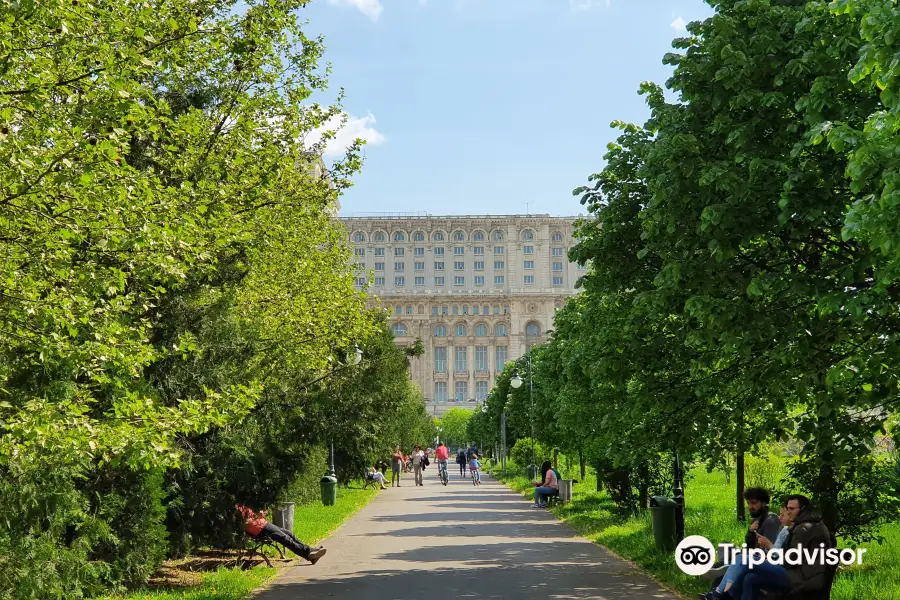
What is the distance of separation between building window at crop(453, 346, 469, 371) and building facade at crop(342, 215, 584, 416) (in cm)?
17

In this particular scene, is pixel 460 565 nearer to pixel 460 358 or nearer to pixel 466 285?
pixel 460 358

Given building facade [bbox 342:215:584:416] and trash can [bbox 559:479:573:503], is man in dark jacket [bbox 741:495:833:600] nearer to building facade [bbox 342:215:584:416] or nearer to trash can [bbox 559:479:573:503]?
trash can [bbox 559:479:573:503]

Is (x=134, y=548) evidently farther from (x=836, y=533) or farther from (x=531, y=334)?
(x=531, y=334)

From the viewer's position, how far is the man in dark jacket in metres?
10.5

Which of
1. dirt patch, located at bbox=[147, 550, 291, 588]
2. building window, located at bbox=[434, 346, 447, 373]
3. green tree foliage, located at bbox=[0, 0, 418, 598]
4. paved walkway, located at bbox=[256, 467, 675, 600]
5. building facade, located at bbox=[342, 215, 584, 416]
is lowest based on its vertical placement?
paved walkway, located at bbox=[256, 467, 675, 600]

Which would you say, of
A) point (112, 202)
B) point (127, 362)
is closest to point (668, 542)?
point (127, 362)

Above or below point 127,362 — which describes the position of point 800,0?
above

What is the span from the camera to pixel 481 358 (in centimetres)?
18062

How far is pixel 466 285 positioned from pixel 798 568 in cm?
17285

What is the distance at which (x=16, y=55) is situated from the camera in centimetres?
866

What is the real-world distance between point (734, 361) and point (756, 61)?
3.60m

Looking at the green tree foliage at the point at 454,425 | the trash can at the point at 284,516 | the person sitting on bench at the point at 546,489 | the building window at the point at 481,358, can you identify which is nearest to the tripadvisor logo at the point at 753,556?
the trash can at the point at 284,516

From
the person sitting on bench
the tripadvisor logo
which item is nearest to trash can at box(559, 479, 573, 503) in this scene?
the person sitting on bench

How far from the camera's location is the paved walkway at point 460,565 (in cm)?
1406
